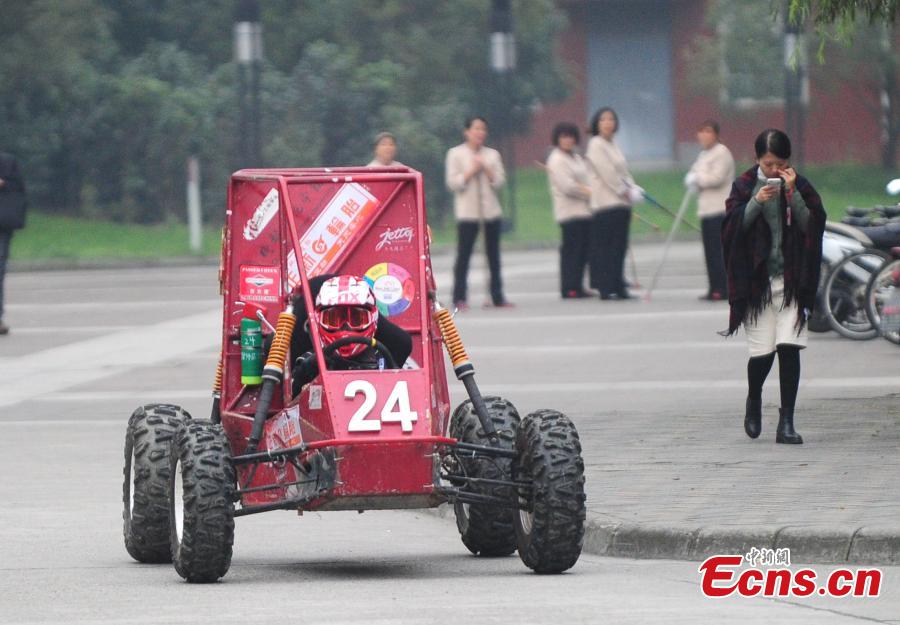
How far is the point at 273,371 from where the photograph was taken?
865cm

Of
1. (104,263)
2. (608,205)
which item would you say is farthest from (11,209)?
(104,263)

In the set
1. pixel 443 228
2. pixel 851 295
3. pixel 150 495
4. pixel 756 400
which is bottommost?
pixel 443 228

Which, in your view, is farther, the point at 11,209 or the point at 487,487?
the point at 11,209

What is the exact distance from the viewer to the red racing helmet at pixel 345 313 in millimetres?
8734

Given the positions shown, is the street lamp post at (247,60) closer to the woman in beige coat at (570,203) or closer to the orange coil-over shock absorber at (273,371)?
the woman in beige coat at (570,203)

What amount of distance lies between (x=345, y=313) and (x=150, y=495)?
45.3 inches

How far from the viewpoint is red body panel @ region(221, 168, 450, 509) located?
27.1ft

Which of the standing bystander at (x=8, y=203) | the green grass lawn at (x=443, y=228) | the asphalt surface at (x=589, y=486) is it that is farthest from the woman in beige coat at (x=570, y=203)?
the green grass lawn at (x=443, y=228)

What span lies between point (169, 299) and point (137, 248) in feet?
28.4

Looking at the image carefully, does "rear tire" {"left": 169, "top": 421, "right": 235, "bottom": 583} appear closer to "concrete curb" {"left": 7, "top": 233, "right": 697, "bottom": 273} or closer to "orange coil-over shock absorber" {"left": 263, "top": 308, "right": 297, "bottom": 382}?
"orange coil-over shock absorber" {"left": 263, "top": 308, "right": 297, "bottom": 382}

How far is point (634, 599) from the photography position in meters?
7.67

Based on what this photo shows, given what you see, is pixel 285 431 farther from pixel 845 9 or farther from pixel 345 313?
pixel 845 9

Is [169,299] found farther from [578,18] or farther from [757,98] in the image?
[578,18]

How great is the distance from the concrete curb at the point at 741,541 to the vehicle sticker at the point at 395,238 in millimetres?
1511
